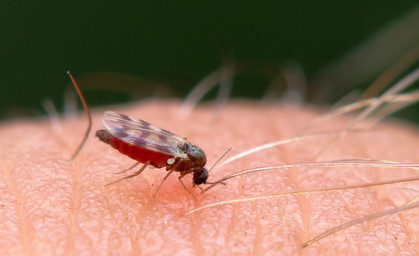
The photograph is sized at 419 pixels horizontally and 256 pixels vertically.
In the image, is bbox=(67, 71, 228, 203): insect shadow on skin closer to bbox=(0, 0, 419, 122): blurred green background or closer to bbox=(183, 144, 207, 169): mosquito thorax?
bbox=(183, 144, 207, 169): mosquito thorax

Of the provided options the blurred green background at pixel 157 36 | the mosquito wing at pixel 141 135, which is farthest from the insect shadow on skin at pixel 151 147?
the blurred green background at pixel 157 36

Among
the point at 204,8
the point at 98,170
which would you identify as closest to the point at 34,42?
the point at 204,8

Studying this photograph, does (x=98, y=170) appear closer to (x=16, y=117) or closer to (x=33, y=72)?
(x=16, y=117)

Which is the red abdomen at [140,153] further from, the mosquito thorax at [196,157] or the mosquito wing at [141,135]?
the mosquito thorax at [196,157]

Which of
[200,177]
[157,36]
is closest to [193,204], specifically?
[200,177]

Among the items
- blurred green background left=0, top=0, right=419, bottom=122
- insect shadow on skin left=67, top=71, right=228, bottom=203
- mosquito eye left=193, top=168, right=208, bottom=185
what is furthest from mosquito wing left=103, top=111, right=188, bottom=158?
blurred green background left=0, top=0, right=419, bottom=122
